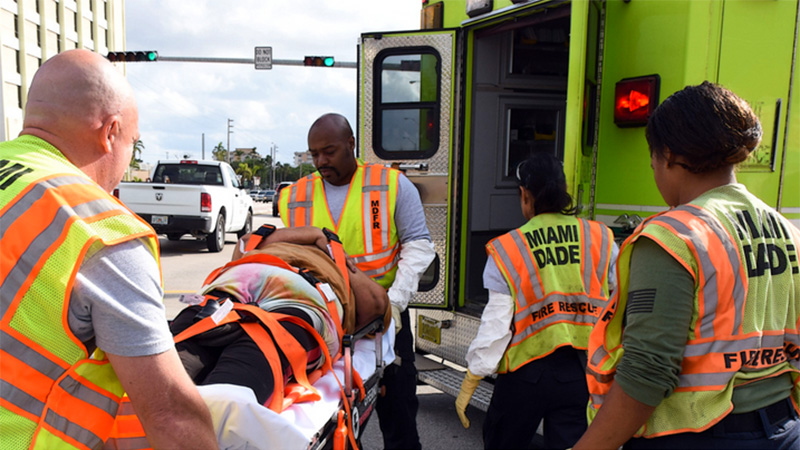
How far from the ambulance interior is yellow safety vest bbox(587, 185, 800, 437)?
118 inches

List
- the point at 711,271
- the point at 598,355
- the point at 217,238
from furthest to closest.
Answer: the point at 217,238 → the point at 598,355 → the point at 711,271

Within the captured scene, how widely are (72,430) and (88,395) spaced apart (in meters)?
0.08

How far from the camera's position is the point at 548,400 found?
7.73ft

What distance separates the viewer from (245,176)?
7388cm

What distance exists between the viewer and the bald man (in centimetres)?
108

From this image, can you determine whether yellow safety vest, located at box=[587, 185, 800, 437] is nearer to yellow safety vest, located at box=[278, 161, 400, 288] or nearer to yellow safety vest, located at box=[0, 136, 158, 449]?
yellow safety vest, located at box=[0, 136, 158, 449]

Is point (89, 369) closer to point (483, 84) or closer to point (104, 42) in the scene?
point (483, 84)

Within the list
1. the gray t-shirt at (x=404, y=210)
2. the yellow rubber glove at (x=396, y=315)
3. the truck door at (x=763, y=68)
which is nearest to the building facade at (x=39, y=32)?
the gray t-shirt at (x=404, y=210)

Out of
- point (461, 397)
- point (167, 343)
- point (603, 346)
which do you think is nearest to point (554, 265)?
point (461, 397)

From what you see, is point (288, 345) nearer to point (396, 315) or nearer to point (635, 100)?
point (396, 315)

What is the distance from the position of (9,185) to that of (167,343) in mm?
456

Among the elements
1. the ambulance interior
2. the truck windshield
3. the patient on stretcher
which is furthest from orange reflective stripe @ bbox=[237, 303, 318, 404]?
the truck windshield

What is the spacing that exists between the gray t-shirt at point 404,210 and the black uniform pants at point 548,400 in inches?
40.7

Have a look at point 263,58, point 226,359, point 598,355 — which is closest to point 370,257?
point 226,359
